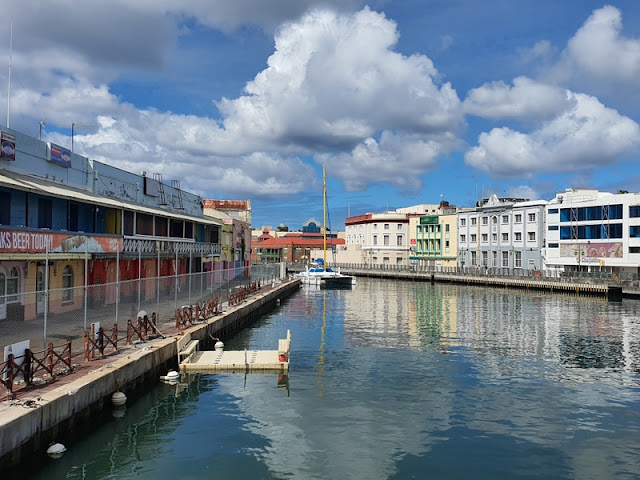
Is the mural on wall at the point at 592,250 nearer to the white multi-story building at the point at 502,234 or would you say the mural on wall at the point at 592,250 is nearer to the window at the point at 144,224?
Result: the white multi-story building at the point at 502,234

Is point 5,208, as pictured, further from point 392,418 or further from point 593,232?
point 593,232

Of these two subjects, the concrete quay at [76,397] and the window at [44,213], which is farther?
the window at [44,213]

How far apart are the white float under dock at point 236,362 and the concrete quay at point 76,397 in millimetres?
866

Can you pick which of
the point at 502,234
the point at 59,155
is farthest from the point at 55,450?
the point at 502,234

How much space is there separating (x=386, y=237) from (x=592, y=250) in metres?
58.3

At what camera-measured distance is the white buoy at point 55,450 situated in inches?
575

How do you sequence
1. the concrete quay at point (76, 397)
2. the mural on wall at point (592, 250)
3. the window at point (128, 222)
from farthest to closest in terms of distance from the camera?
the mural on wall at point (592, 250) → the window at point (128, 222) → the concrete quay at point (76, 397)

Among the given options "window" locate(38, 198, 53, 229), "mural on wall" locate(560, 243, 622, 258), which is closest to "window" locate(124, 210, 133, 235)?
"window" locate(38, 198, 53, 229)

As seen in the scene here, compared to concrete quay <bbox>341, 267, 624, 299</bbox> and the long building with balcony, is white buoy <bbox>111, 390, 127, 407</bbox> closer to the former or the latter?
the long building with balcony

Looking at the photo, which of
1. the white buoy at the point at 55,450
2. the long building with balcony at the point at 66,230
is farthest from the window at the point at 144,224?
the white buoy at the point at 55,450

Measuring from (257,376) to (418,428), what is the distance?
28.5 feet

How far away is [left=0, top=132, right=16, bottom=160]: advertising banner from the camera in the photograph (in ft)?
94.1

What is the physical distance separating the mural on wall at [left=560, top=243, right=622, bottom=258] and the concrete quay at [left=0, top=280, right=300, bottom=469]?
71393 mm

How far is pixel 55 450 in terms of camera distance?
14.7 meters
